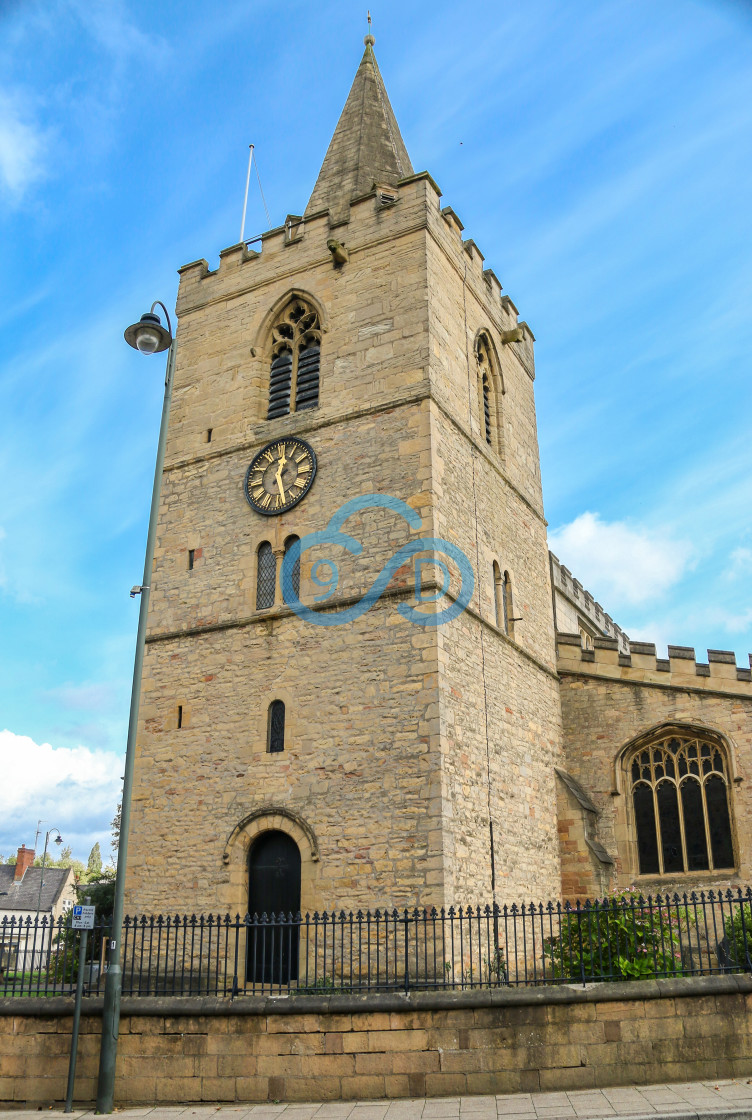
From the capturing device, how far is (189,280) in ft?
65.8

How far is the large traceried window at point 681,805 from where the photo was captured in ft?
55.6

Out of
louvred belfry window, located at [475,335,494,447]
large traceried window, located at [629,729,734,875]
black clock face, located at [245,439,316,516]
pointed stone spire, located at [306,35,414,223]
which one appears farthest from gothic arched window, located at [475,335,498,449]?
large traceried window, located at [629,729,734,875]

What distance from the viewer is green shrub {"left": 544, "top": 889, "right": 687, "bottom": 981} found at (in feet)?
32.2

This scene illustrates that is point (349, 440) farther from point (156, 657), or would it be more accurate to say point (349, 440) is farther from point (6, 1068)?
point (6, 1068)

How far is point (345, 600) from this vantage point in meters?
14.7

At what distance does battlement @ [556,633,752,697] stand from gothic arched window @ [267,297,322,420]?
7.79m

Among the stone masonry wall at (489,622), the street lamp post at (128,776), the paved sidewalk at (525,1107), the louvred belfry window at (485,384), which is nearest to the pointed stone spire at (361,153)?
the stone masonry wall at (489,622)

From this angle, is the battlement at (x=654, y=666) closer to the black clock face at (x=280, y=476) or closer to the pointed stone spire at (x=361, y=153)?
the black clock face at (x=280, y=476)

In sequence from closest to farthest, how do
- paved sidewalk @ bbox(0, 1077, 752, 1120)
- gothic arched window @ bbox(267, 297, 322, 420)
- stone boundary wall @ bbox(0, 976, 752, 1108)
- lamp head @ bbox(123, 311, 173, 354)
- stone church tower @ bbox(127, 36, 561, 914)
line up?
paved sidewalk @ bbox(0, 1077, 752, 1120) → stone boundary wall @ bbox(0, 976, 752, 1108) → lamp head @ bbox(123, 311, 173, 354) → stone church tower @ bbox(127, 36, 561, 914) → gothic arched window @ bbox(267, 297, 322, 420)

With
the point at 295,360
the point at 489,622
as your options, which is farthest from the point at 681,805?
the point at 295,360

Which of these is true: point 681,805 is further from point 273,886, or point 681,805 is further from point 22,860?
point 22,860

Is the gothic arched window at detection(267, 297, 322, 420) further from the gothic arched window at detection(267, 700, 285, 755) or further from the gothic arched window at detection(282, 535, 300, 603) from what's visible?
the gothic arched window at detection(267, 700, 285, 755)

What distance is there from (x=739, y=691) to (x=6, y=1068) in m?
13.8

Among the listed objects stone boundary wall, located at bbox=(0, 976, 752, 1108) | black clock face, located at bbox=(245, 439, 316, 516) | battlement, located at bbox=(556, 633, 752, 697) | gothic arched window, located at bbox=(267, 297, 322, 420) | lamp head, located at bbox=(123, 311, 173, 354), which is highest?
gothic arched window, located at bbox=(267, 297, 322, 420)
